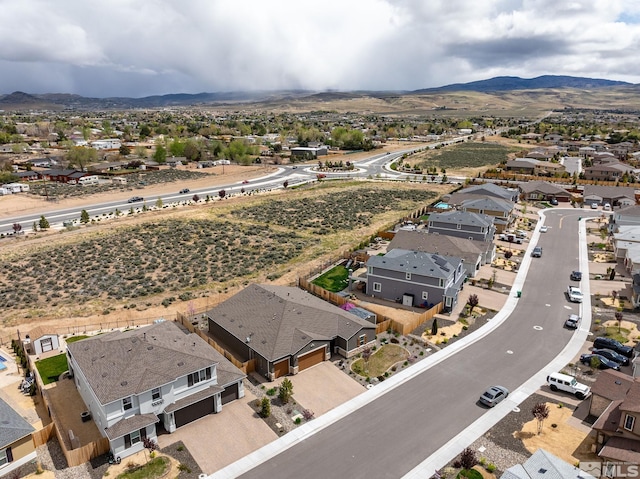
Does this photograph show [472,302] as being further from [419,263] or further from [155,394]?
[155,394]

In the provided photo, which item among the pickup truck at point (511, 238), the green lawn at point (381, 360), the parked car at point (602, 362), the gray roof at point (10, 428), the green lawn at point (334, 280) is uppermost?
the gray roof at point (10, 428)

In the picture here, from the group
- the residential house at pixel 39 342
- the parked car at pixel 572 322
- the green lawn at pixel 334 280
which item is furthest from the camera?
the green lawn at pixel 334 280

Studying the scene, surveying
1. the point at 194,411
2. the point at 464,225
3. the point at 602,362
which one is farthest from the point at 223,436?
the point at 464,225

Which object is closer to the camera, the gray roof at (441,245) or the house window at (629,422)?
the house window at (629,422)

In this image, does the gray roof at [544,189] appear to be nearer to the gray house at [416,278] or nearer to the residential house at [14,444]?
the gray house at [416,278]

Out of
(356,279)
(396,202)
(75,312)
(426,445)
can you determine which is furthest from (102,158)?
(426,445)

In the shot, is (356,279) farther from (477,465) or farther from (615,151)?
(615,151)

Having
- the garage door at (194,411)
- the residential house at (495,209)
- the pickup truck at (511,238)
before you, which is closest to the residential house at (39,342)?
the garage door at (194,411)
